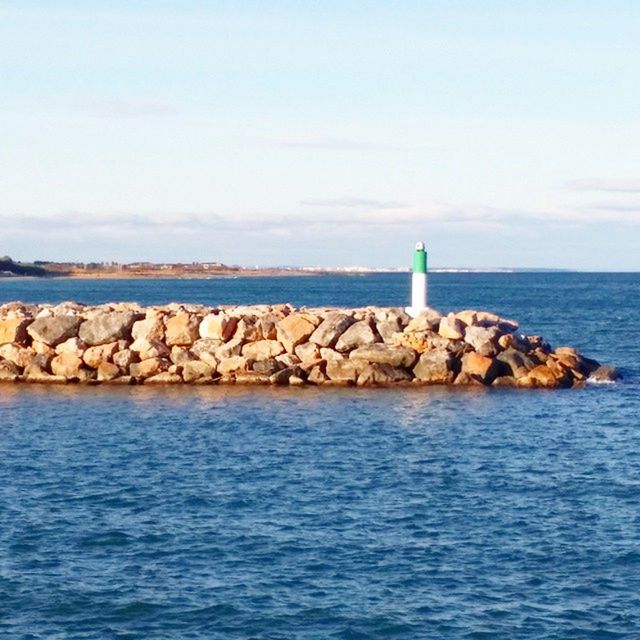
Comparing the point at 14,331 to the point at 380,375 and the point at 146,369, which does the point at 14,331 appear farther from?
the point at 380,375

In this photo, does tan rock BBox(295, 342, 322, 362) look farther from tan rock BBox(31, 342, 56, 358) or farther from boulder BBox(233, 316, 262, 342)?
tan rock BBox(31, 342, 56, 358)

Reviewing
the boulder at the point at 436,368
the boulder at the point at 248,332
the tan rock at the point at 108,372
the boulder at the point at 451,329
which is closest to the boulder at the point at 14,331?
the tan rock at the point at 108,372

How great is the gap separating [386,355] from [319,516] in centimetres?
1559

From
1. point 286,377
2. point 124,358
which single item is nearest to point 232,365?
point 286,377

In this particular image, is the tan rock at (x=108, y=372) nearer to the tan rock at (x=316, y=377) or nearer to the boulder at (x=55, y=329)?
the boulder at (x=55, y=329)

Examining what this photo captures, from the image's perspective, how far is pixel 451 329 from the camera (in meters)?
36.5

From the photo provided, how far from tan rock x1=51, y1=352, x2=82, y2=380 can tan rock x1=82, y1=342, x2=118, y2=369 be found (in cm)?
25

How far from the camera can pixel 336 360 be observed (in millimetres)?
36156

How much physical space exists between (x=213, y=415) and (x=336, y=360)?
5842 mm

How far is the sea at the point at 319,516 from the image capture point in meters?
16.3

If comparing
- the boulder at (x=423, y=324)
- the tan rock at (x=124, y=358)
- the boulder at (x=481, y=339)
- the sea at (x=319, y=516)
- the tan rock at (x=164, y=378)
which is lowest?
the sea at (x=319, y=516)

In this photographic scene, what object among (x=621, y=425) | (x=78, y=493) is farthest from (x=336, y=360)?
(x=78, y=493)

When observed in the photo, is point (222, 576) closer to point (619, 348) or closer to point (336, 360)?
point (336, 360)

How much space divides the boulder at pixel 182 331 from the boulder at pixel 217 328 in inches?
9.0
